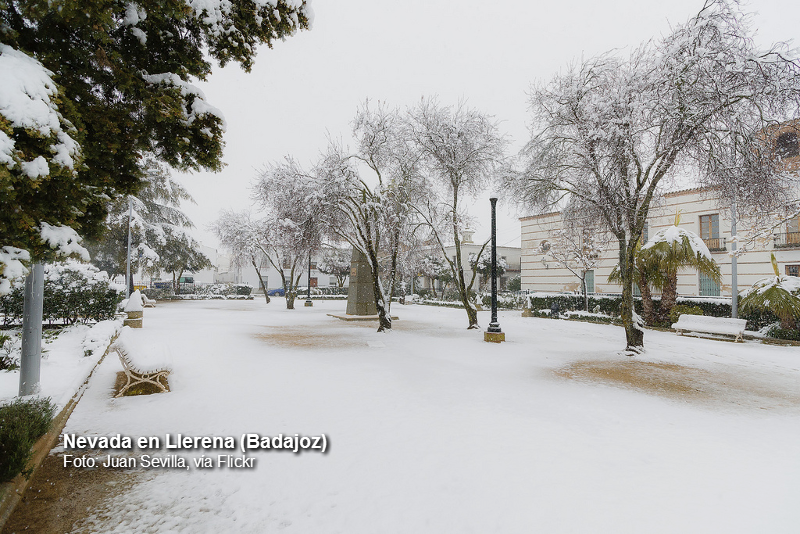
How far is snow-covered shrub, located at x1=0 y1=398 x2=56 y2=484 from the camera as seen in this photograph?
10.5ft

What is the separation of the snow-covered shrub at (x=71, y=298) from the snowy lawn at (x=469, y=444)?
531cm

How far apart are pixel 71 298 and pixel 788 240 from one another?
30271 mm

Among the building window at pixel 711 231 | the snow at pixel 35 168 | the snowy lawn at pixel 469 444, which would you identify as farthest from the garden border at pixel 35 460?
the building window at pixel 711 231

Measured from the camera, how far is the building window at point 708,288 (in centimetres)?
2239

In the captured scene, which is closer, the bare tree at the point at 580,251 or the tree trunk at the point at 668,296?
the tree trunk at the point at 668,296

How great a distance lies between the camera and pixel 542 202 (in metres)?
12.5

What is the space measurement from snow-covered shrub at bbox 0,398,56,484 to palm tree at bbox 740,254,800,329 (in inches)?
711

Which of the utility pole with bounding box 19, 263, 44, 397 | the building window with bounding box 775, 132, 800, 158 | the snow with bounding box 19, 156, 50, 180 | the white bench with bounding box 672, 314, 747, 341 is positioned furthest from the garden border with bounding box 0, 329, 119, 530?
the white bench with bounding box 672, 314, 747, 341

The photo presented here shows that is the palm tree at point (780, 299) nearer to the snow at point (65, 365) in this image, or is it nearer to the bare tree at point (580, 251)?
the bare tree at point (580, 251)

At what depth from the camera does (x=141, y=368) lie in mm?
6172

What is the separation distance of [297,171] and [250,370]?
8.81m

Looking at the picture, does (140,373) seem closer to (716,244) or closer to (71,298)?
(71,298)

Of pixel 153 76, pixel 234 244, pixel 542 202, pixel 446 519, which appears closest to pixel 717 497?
pixel 446 519

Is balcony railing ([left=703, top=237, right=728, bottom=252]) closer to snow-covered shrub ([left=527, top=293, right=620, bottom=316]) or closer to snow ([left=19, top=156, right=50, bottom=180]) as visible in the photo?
snow-covered shrub ([left=527, top=293, right=620, bottom=316])
